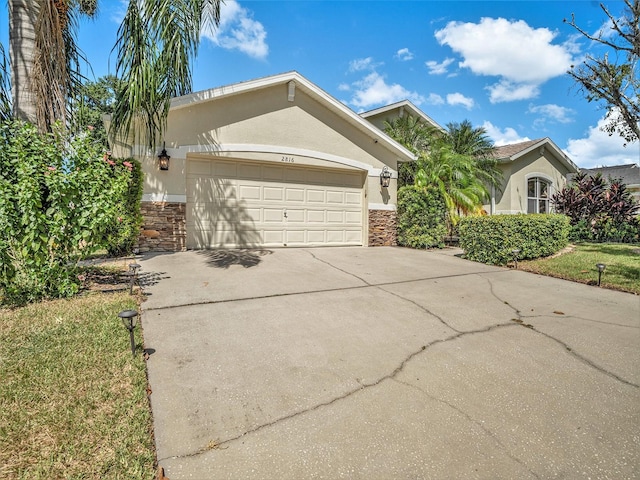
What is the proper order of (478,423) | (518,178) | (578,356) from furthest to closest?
(518,178), (578,356), (478,423)

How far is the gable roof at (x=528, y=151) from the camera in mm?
14961

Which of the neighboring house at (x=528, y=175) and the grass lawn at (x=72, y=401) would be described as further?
the neighboring house at (x=528, y=175)

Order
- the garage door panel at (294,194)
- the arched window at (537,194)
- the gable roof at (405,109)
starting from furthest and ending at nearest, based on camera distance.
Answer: the arched window at (537,194), the gable roof at (405,109), the garage door panel at (294,194)

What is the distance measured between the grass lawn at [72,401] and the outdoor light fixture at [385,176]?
869cm

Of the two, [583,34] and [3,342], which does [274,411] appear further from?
[583,34]

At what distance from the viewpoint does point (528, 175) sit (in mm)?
15852

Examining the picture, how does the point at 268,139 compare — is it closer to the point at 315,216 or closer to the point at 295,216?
the point at 295,216

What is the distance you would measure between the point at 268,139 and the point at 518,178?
12744 mm

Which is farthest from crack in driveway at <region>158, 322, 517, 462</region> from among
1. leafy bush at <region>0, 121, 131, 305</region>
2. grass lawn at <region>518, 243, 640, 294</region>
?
grass lawn at <region>518, 243, 640, 294</region>

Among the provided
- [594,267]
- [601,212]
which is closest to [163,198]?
[594,267]

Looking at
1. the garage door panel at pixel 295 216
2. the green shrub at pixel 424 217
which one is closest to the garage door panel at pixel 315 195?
the garage door panel at pixel 295 216

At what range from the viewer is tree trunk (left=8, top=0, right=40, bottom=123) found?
5.14 meters

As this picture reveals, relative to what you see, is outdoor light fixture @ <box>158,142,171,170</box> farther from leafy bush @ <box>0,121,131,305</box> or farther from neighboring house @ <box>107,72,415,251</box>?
leafy bush @ <box>0,121,131,305</box>

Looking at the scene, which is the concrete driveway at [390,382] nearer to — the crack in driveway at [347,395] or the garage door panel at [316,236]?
the crack in driveway at [347,395]
